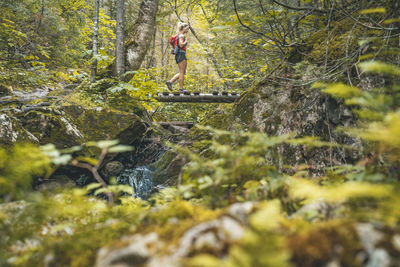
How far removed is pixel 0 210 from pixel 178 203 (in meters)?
1.48

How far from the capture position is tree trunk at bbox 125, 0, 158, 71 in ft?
23.3

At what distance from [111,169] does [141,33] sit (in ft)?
16.1

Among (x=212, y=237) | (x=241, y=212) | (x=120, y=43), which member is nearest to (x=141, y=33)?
(x=120, y=43)

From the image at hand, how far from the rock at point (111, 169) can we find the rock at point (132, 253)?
506cm

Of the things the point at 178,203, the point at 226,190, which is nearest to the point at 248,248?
the point at 178,203

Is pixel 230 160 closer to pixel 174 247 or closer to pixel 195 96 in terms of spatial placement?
pixel 174 247

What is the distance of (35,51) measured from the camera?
33.0ft

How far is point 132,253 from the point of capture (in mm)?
975

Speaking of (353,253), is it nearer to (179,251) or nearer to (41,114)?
(179,251)

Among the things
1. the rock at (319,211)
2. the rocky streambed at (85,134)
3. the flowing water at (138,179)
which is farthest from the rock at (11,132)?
the rock at (319,211)

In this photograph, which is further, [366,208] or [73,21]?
[73,21]

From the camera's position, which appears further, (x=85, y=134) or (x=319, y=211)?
(x=85, y=134)

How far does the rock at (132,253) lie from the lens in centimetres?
95

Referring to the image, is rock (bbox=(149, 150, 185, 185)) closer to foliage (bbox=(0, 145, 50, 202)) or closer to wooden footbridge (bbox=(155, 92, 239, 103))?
wooden footbridge (bbox=(155, 92, 239, 103))
